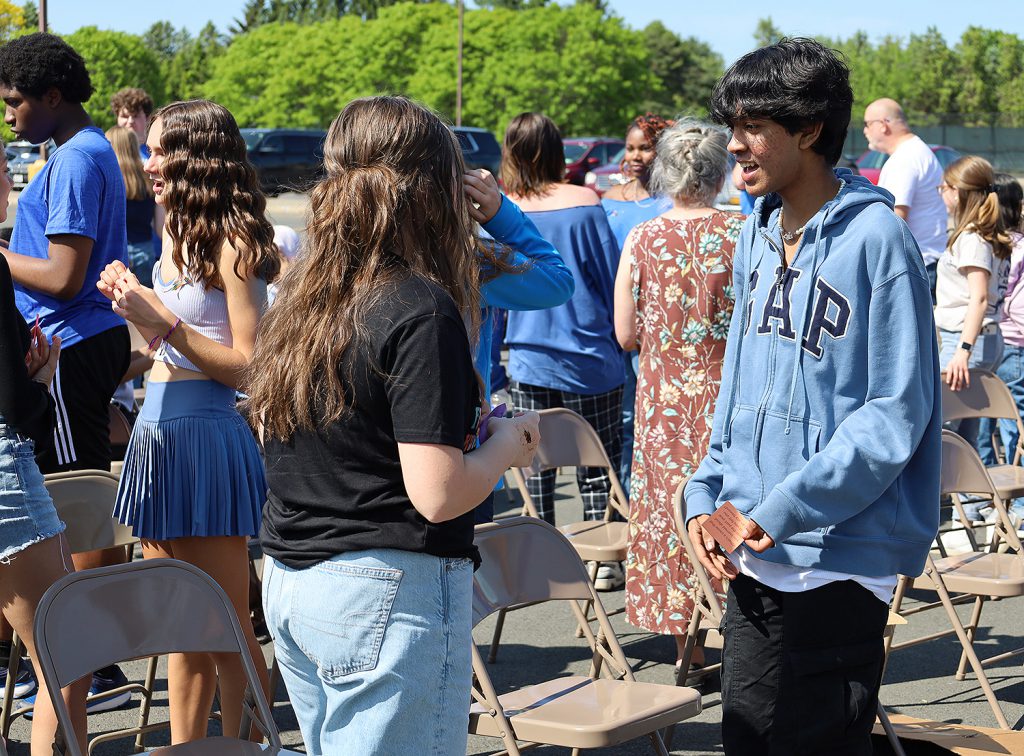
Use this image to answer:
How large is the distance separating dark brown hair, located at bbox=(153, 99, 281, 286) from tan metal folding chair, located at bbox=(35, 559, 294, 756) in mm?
738

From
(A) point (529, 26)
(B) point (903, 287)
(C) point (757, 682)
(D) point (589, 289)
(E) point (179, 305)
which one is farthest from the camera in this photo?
(A) point (529, 26)

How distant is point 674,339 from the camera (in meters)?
3.95

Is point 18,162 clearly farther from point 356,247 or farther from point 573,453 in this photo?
point 356,247

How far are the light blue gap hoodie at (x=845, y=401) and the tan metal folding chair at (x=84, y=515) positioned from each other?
1.86 m

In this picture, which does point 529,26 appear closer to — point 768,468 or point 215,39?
point 768,468

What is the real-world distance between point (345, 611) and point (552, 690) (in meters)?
1.29

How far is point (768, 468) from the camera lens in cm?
225

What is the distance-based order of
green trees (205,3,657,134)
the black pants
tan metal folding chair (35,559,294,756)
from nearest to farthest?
the black pants
tan metal folding chair (35,559,294,756)
green trees (205,3,657,134)

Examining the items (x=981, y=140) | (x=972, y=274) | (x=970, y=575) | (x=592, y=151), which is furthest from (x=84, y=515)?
(x=981, y=140)

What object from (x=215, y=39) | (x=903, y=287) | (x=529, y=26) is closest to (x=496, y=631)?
(x=903, y=287)

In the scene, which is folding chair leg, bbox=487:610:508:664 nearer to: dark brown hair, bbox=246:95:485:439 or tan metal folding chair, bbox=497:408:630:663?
tan metal folding chair, bbox=497:408:630:663

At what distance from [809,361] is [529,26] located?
155 feet

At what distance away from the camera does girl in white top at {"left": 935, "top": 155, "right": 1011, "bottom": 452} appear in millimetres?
5762

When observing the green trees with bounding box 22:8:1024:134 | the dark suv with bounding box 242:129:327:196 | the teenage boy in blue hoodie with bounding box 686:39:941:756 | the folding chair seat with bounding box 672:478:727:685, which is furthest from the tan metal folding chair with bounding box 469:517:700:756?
the green trees with bounding box 22:8:1024:134
